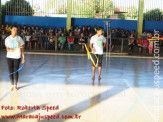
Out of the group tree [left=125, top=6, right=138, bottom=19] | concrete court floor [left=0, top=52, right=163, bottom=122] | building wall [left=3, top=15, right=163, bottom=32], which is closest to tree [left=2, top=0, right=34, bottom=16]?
building wall [left=3, top=15, right=163, bottom=32]

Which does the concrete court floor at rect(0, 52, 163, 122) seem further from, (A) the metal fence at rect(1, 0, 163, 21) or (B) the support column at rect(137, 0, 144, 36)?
(A) the metal fence at rect(1, 0, 163, 21)

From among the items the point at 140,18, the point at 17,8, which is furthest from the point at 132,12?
the point at 17,8

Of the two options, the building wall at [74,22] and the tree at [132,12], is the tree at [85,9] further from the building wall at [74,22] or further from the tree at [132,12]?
the tree at [132,12]

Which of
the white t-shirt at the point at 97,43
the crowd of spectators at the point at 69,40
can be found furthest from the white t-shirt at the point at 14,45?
the crowd of spectators at the point at 69,40

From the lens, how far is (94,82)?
916cm

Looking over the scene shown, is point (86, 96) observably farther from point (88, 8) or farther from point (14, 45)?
point (88, 8)

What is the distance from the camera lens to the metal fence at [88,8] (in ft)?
81.9

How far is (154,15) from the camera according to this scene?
25.0 meters

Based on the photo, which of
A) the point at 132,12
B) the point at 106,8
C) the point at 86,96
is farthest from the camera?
the point at 106,8

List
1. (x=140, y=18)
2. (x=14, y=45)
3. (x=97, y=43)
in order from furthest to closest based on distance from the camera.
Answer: (x=140, y=18)
(x=97, y=43)
(x=14, y=45)

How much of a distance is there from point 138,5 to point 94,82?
1719 cm

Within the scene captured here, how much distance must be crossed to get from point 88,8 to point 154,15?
611 cm

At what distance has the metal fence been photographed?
2497cm

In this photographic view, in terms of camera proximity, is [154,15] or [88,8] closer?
[154,15]
